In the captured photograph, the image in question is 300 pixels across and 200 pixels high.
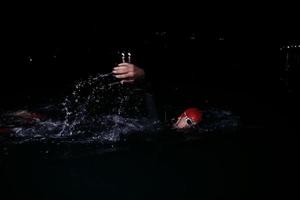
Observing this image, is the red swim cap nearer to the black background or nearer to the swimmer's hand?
the black background

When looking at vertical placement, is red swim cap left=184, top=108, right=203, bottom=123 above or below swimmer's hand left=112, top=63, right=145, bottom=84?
below

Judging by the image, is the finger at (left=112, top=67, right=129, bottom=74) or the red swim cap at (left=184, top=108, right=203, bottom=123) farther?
the red swim cap at (left=184, top=108, right=203, bottom=123)

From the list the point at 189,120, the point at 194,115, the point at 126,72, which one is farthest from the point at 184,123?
the point at 126,72

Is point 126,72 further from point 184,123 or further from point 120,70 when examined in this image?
point 184,123

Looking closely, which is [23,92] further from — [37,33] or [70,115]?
[37,33]

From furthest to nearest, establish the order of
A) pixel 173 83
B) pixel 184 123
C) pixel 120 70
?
pixel 173 83 → pixel 184 123 → pixel 120 70

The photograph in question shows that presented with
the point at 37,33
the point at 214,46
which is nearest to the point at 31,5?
the point at 37,33

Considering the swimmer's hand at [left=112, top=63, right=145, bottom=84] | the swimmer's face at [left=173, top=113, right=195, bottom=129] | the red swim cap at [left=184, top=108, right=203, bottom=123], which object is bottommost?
the swimmer's face at [left=173, top=113, right=195, bottom=129]

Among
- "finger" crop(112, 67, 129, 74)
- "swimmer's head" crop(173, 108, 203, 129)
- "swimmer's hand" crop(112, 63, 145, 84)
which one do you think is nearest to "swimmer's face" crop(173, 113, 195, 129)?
"swimmer's head" crop(173, 108, 203, 129)

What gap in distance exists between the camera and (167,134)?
4.79 metres

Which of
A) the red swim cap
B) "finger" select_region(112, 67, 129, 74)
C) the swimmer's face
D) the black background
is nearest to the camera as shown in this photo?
the black background

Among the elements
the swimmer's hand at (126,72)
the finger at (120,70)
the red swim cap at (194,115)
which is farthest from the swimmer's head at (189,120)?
the finger at (120,70)

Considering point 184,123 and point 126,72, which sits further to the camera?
point 184,123

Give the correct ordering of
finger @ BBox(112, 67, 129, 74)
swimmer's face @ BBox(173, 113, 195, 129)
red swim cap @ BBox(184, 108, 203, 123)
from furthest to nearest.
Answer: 1. red swim cap @ BBox(184, 108, 203, 123)
2. swimmer's face @ BBox(173, 113, 195, 129)
3. finger @ BBox(112, 67, 129, 74)
